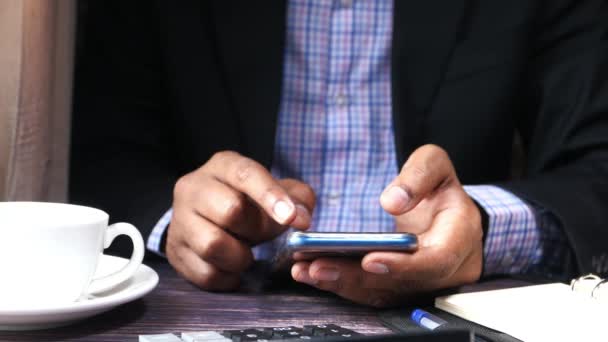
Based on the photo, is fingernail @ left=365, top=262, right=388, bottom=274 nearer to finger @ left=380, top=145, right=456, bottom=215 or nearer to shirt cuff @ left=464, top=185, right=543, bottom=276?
finger @ left=380, top=145, right=456, bottom=215

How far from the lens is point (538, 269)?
913 millimetres

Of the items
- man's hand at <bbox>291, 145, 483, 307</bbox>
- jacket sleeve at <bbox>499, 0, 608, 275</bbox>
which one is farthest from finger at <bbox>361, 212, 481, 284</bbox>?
jacket sleeve at <bbox>499, 0, 608, 275</bbox>

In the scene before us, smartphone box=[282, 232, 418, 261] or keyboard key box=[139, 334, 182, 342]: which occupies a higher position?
smartphone box=[282, 232, 418, 261]

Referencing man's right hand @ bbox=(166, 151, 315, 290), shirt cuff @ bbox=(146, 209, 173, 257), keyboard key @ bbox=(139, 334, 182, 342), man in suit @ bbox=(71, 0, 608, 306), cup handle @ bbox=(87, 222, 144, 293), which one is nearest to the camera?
keyboard key @ bbox=(139, 334, 182, 342)

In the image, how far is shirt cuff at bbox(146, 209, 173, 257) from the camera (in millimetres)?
799

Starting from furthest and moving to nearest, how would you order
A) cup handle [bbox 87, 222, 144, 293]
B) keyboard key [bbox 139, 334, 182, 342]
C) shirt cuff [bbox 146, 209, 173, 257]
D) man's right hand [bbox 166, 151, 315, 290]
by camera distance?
shirt cuff [bbox 146, 209, 173, 257] < man's right hand [bbox 166, 151, 315, 290] < cup handle [bbox 87, 222, 144, 293] < keyboard key [bbox 139, 334, 182, 342]

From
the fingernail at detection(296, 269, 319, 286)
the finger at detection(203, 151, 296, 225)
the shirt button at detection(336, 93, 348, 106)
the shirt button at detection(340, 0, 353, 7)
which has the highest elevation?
the shirt button at detection(340, 0, 353, 7)

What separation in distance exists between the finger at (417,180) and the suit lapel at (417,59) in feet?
1.12

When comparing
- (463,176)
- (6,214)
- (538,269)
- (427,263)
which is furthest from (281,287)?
(463,176)

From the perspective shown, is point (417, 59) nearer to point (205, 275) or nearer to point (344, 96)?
point (344, 96)

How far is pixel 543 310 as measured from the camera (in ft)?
1.80

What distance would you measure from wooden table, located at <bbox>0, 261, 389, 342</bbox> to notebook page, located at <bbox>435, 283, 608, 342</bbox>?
7 centimetres

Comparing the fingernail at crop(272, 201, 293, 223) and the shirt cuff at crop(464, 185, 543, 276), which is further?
the shirt cuff at crop(464, 185, 543, 276)

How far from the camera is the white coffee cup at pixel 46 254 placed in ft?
1.54
